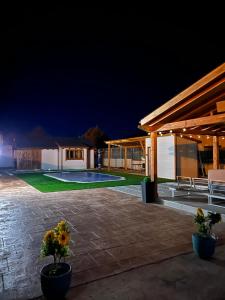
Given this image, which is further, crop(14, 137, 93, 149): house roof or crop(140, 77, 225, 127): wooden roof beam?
crop(14, 137, 93, 149): house roof

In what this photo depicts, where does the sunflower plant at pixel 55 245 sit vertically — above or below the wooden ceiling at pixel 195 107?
below

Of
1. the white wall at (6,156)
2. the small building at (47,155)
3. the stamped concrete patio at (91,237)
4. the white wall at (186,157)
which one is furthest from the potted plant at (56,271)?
the white wall at (6,156)

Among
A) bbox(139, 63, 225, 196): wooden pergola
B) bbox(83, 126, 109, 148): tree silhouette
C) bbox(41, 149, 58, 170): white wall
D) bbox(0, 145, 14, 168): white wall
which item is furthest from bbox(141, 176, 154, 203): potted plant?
bbox(83, 126, 109, 148): tree silhouette

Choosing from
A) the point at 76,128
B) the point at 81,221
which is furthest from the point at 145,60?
the point at 76,128

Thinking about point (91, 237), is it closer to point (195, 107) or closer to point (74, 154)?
point (195, 107)

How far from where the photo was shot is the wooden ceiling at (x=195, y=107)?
215 inches

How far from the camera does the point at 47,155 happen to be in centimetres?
2491

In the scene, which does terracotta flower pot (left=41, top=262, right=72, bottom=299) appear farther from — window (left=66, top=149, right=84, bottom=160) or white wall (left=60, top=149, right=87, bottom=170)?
window (left=66, top=149, right=84, bottom=160)

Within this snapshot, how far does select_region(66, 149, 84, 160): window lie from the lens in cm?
2523

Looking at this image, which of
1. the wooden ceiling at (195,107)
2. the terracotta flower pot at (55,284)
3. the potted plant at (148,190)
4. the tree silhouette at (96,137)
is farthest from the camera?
the tree silhouette at (96,137)

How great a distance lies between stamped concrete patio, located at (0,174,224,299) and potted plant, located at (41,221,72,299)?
302 mm

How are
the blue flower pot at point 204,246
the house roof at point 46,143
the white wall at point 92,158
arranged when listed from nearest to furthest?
the blue flower pot at point 204,246, the house roof at point 46,143, the white wall at point 92,158

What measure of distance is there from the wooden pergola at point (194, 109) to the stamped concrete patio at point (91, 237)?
6.74ft

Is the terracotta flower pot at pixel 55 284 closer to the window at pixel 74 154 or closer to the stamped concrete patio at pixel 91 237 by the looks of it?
the stamped concrete patio at pixel 91 237
